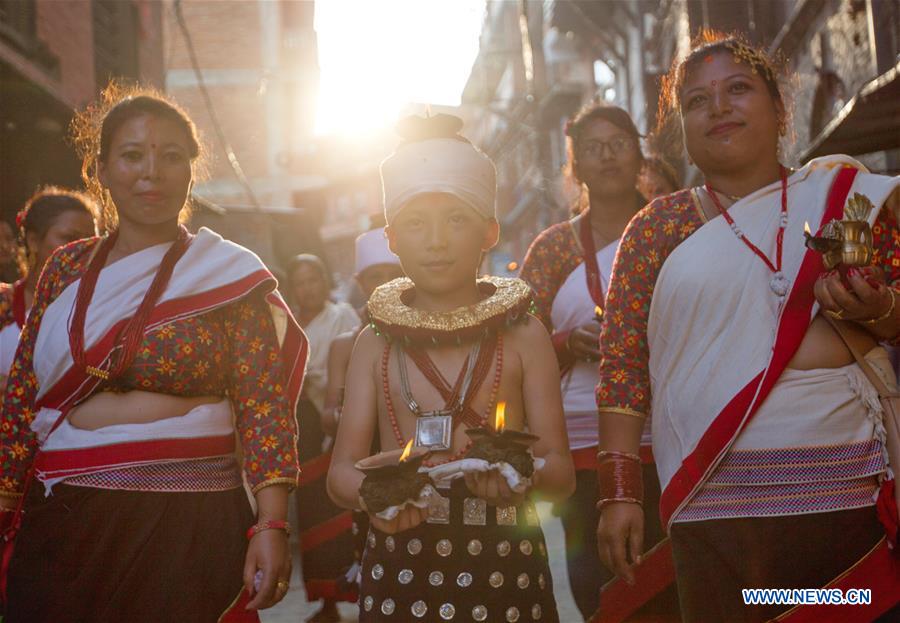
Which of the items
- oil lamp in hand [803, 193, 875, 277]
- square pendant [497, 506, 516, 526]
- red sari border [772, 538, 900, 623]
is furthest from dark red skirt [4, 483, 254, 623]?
oil lamp in hand [803, 193, 875, 277]

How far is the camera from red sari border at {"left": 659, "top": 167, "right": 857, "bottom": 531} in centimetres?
284

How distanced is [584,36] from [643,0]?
17.3ft

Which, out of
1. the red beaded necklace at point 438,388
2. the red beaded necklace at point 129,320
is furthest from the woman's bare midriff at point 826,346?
the red beaded necklace at point 129,320

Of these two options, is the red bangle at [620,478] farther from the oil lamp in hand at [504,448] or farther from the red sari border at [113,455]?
the red sari border at [113,455]

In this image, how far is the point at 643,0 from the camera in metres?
19.8

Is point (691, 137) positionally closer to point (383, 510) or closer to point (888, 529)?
point (888, 529)

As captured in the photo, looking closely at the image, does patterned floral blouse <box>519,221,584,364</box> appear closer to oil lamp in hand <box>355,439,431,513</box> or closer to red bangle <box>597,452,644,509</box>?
red bangle <box>597,452,644,509</box>

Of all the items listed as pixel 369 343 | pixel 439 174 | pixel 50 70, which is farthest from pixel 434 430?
pixel 50 70

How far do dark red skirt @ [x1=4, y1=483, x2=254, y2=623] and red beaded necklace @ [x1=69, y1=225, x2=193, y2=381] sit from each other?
36cm

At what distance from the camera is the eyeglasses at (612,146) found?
484 cm

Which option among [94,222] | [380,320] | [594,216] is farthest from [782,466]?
[94,222]

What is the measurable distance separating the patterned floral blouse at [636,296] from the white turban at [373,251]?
282 centimetres

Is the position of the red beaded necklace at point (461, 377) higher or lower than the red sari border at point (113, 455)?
higher

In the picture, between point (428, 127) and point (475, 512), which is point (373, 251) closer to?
point (428, 127)
